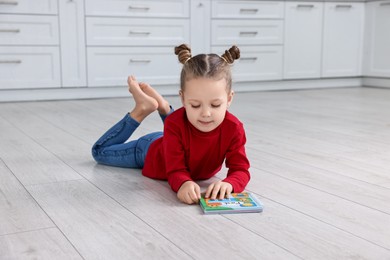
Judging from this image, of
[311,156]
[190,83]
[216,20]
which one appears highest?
[216,20]

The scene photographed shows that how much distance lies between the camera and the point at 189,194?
1.29 m

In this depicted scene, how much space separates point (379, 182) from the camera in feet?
4.95

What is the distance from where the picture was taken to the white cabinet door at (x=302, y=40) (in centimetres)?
426

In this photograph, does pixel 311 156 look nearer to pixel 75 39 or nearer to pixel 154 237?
pixel 154 237

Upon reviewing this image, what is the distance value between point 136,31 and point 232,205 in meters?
2.67

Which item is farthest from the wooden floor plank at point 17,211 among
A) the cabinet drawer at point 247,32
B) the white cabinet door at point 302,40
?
the white cabinet door at point 302,40

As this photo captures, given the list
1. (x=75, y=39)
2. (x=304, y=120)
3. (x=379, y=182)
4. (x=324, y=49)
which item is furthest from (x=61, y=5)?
(x=379, y=182)

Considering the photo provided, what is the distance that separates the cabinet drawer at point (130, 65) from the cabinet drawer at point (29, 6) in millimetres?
369

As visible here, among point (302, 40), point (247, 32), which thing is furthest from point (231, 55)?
point (302, 40)

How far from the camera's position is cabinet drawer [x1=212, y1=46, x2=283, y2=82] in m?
4.11

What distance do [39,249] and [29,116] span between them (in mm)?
1943

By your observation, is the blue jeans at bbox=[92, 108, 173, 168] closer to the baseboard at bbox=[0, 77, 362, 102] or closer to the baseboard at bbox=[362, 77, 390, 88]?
the baseboard at bbox=[0, 77, 362, 102]

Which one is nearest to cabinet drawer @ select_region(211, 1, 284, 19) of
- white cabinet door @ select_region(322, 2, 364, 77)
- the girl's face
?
white cabinet door @ select_region(322, 2, 364, 77)

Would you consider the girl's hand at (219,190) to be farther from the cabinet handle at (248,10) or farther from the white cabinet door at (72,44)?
the cabinet handle at (248,10)
